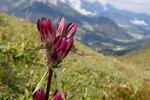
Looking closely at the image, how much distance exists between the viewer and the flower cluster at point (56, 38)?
1.47m

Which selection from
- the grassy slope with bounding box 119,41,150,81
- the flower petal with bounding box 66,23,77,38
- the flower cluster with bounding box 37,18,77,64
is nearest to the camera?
the flower cluster with bounding box 37,18,77,64

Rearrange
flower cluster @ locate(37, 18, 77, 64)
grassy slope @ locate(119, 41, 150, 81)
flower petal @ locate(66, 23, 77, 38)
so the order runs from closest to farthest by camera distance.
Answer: flower cluster @ locate(37, 18, 77, 64) → flower petal @ locate(66, 23, 77, 38) → grassy slope @ locate(119, 41, 150, 81)

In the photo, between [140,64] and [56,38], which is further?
[140,64]

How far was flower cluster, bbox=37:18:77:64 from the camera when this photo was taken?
1.47 meters

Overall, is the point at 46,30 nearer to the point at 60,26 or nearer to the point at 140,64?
the point at 60,26

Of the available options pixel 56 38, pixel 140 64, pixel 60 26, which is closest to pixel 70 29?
pixel 60 26

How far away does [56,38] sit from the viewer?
1457 millimetres

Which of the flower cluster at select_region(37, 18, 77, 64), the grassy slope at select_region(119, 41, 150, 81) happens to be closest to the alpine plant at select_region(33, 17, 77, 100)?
the flower cluster at select_region(37, 18, 77, 64)

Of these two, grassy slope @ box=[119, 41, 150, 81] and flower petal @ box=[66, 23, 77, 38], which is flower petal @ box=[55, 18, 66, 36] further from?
grassy slope @ box=[119, 41, 150, 81]

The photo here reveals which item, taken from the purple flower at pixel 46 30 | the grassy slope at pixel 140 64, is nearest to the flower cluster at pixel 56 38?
the purple flower at pixel 46 30

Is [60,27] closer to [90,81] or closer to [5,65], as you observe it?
[5,65]

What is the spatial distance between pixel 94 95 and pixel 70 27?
→ 2.87 m

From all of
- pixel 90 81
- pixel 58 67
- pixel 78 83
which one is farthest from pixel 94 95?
pixel 58 67

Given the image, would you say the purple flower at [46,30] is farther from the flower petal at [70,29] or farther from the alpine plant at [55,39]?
the flower petal at [70,29]
